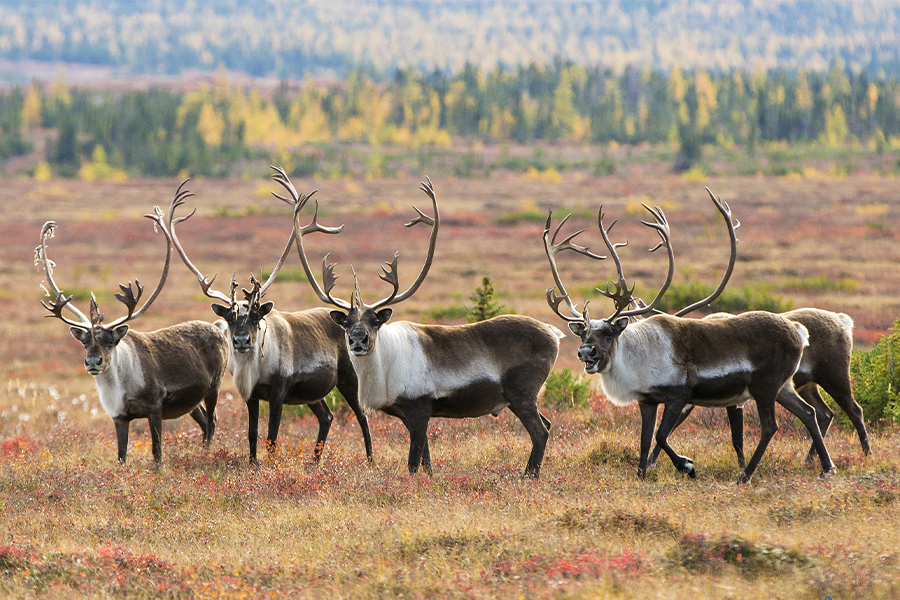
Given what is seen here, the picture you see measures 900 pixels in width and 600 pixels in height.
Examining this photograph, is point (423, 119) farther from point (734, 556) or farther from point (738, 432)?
point (734, 556)

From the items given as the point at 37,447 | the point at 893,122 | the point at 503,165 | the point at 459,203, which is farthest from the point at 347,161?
the point at 37,447

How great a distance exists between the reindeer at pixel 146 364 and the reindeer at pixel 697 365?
470 cm

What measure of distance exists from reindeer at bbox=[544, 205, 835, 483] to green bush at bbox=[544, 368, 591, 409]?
4.30 metres

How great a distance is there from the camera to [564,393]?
14.5m

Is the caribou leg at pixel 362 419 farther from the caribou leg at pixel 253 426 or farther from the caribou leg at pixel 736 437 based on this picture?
the caribou leg at pixel 736 437

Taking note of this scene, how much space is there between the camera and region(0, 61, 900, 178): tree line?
108 m

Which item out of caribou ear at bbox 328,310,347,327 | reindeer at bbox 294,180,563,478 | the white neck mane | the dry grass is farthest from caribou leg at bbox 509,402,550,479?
the white neck mane

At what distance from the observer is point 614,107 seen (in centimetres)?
14012

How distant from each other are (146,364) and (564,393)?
623 centimetres

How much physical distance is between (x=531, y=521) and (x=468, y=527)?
0.59 meters

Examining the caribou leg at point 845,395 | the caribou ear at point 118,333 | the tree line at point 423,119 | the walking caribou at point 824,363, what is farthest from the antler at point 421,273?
the tree line at point 423,119

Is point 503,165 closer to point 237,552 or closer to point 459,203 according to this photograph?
point 459,203

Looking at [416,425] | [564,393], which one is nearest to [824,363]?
[416,425]

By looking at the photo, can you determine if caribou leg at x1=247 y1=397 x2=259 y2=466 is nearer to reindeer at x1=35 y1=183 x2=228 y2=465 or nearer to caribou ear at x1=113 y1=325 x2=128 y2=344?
reindeer at x1=35 y1=183 x2=228 y2=465
